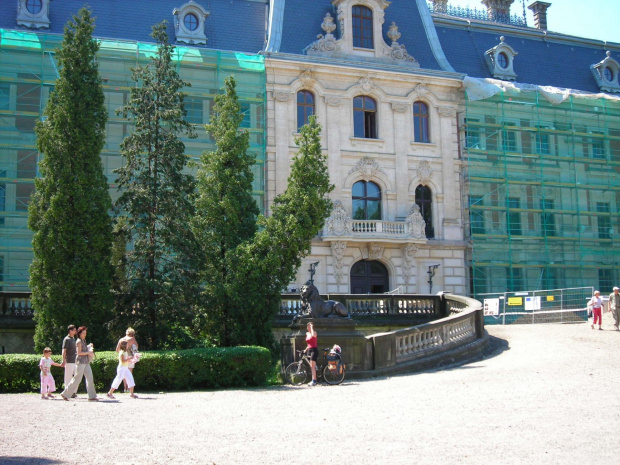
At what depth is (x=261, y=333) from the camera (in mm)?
18734

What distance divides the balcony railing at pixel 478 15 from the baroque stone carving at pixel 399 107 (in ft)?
31.8

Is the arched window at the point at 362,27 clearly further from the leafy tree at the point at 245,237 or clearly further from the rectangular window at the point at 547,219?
the leafy tree at the point at 245,237

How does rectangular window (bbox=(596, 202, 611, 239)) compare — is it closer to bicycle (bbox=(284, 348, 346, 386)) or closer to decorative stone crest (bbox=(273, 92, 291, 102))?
decorative stone crest (bbox=(273, 92, 291, 102))

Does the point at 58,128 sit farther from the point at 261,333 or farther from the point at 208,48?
the point at 208,48

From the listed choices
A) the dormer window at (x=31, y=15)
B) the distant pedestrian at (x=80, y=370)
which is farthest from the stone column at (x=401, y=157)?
the distant pedestrian at (x=80, y=370)

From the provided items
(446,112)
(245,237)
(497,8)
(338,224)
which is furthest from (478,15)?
(245,237)

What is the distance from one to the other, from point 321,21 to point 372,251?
11.6 meters

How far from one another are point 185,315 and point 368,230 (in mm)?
15261

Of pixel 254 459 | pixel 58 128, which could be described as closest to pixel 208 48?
pixel 58 128

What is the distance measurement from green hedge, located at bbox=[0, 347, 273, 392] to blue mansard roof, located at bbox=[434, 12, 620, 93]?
26353 millimetres

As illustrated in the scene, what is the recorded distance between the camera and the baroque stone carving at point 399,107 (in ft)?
115

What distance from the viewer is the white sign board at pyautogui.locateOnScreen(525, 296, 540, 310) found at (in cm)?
2883

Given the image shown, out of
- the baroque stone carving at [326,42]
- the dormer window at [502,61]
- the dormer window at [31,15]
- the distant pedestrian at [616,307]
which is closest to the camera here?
the distant pedestrian at [616,307]

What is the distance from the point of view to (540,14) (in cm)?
4462
